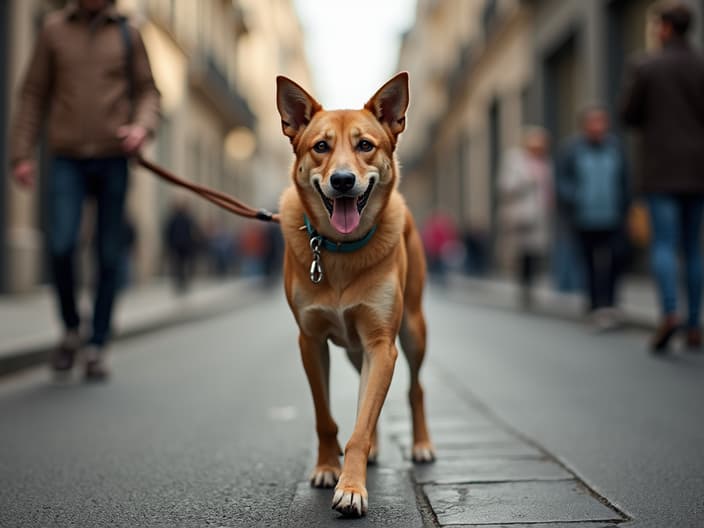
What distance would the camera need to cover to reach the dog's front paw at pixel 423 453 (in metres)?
3.41

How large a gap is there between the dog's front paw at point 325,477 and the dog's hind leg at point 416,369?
446 millimetres

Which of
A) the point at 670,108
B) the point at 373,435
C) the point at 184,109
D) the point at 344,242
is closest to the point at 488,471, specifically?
the point at 373,435

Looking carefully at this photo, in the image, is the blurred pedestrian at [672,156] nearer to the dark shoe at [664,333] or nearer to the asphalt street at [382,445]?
the dark shoe at [664,333]

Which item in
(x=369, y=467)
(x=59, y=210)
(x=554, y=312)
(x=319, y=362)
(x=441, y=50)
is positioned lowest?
(x=554, y=312)

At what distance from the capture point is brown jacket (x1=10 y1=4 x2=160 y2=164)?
217 inches

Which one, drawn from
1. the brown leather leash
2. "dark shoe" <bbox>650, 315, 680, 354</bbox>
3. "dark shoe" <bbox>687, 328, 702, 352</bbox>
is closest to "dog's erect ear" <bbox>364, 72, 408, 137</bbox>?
the brown leather leash

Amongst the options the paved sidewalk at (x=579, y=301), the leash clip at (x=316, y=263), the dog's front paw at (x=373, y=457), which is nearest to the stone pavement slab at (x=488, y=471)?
the dog's front paw at (x=373, y=457)

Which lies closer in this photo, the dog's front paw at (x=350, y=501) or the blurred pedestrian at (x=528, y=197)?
the dog's front paw at (x=350, y=501)

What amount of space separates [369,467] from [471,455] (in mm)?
440

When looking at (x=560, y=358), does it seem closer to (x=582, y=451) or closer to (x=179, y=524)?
(x=582, y=451)

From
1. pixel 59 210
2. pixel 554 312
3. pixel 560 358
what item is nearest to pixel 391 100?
pixel 59 210

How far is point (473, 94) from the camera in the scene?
3178 cm

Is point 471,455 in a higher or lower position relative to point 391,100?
lower

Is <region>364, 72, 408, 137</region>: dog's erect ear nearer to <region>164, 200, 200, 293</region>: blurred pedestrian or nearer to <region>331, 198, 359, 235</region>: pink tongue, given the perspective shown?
<region>331, 198, 359, 235</region>: pink tongue
